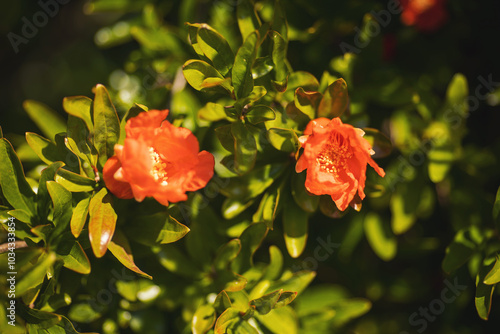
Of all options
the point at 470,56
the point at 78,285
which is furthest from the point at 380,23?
the point at 78,285

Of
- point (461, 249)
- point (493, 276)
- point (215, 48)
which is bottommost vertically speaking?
point (461, 249)

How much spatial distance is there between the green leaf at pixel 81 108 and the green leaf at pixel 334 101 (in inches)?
33.1

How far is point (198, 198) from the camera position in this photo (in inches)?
68.4

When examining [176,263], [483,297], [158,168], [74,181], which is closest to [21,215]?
[74,181]

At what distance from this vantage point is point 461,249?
5.65 ft

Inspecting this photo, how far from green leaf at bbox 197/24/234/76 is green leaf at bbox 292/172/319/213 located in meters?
0.48

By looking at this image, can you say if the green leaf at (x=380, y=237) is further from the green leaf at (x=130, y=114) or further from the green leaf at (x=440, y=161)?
the green leaf at (x=130, y=114)

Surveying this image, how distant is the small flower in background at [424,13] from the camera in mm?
2128

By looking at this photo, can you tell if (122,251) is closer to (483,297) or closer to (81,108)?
(81,108)

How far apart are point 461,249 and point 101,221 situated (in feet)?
4.67

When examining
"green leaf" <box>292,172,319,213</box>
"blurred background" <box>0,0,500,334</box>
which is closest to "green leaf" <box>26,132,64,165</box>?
"blurred background" <box>0,0,500,334</box>

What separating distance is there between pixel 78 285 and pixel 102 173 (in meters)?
0.46

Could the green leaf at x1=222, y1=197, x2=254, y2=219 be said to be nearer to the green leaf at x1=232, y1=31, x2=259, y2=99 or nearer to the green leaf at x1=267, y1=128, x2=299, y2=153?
the green leaf at x1=267, y1=128, x2=299, y2=153

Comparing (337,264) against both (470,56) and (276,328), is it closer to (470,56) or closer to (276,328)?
(276,328)
